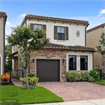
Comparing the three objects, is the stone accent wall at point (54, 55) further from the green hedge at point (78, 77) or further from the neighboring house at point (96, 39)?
the neighboring house at point (96, 39)

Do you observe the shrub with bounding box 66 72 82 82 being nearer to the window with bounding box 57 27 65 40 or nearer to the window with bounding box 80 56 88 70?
the window with bounding box 80 56 88 70

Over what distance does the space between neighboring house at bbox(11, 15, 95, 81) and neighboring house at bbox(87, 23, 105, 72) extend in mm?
2573

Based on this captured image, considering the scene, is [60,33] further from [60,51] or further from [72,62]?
[72,62]

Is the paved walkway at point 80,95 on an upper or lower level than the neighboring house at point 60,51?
lower

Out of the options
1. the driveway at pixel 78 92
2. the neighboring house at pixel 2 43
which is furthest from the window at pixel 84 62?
the neighboring house at pixel 2 43

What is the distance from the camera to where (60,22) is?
18156 millimetres

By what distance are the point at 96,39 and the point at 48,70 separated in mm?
9317

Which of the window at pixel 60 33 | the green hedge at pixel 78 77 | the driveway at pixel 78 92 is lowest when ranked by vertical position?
the driveway at pixel 78 92

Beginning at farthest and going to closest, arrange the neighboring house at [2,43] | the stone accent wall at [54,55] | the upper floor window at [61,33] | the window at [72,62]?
the upper floor window at [61,33]
the window at [72,62]
the stone accent wall at [54,55]
the neighboring house at [2,43]

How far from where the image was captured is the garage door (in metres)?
15.8

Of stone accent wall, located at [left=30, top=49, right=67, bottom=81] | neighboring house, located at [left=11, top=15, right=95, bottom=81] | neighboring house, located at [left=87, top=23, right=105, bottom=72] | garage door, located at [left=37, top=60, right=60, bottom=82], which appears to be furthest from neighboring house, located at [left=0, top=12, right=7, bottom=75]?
neighboring house, located at [left=87, top=23, right=105, bottom=72]

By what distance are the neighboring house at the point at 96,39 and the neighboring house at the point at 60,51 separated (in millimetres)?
2573

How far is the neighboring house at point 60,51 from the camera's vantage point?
15844 millimetres

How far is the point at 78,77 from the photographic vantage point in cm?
1655
